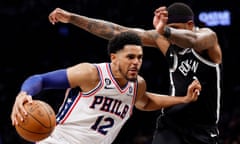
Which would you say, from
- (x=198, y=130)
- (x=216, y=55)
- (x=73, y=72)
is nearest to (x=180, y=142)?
(x=198, y=130)

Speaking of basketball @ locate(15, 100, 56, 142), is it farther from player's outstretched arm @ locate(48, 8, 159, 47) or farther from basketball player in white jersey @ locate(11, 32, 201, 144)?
player's outstretched arm @ locate(48, 8, 159, 47)

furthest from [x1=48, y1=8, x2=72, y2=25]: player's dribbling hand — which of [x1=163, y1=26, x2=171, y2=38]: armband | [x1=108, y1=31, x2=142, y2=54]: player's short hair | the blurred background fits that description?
the blurred background

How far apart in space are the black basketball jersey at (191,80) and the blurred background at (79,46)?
257 inches

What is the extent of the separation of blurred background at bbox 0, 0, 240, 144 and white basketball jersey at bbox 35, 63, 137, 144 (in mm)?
6875

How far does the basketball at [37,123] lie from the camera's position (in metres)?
4.06

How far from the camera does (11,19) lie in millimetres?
12453

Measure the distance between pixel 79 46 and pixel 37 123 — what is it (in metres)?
8.51

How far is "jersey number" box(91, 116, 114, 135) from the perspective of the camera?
178 inches

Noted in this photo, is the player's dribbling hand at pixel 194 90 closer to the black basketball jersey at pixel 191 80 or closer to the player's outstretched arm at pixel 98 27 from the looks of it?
the black basketball jersey at pixel 191 80

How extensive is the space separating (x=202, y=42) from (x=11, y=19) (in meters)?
8.60

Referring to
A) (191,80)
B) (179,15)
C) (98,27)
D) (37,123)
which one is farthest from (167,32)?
(98,27)

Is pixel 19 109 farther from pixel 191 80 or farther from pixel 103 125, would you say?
pixel 191 80

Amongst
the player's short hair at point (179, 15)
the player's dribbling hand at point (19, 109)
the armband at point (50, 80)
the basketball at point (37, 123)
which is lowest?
the basketball at point (37, 123)

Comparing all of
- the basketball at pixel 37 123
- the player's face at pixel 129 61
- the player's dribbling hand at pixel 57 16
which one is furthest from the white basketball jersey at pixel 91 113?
the player's dribbling hand at pixel 57 16
